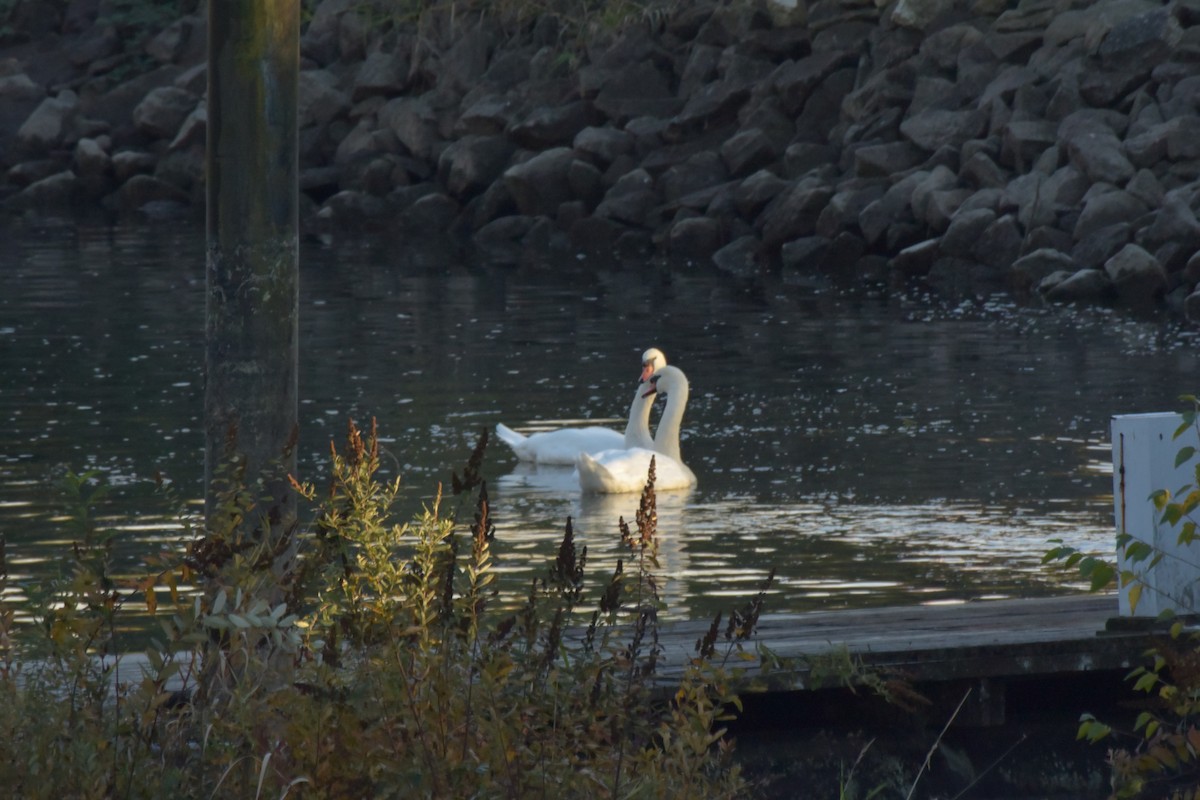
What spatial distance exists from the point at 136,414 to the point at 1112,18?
52.0ft

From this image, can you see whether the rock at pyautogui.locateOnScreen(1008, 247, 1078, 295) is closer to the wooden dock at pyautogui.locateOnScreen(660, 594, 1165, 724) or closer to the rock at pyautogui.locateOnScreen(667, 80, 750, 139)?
the rock at pyautogui.locateOnScreen(667, 80, 750, 139)

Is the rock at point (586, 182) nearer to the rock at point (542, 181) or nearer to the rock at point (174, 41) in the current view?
the rock at point (542, 181)

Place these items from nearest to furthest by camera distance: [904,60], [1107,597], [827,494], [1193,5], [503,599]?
[1107,597] → [503,599] → [827,494] → [1193,5] → [904,60]

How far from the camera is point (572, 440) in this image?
537 inches

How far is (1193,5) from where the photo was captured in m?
26.6

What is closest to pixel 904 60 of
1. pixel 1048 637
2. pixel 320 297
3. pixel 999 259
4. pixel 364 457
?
pixel 999 259

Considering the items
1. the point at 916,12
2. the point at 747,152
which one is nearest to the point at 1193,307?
the point at 747,152

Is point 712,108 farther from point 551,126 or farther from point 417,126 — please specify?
point 417,126

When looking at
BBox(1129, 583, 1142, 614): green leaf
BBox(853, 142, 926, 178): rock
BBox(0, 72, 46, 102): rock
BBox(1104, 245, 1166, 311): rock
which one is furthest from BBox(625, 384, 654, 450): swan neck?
BBox(0, 72, 46, 102): rock

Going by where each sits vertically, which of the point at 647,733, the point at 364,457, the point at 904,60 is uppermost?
the point at 904,60

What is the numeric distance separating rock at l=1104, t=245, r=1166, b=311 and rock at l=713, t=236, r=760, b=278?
523cm

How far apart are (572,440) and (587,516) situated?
149 centimetres

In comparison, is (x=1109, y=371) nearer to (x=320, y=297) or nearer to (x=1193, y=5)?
(x=320, y=297)

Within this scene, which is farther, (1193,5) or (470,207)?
(470,207)
